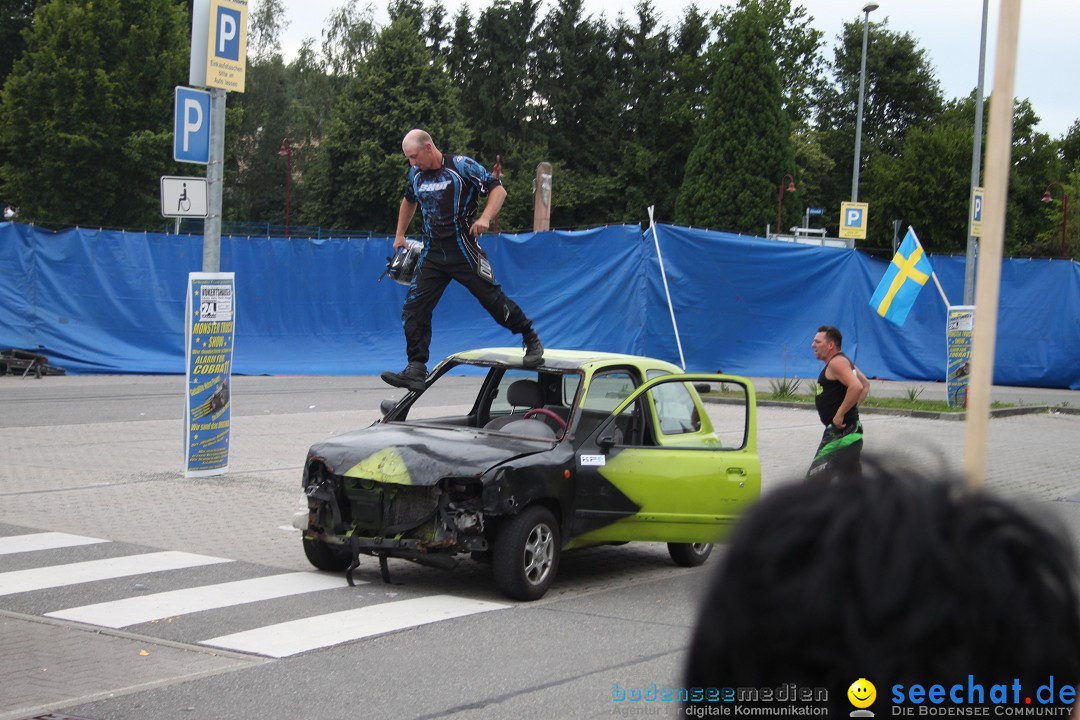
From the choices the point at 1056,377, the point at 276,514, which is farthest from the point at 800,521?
the point at 1056,377

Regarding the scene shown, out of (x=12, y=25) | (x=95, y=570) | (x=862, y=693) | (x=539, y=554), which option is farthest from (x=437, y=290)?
(x=12, y=25)

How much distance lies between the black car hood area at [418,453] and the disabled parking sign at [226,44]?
5399 millimetres

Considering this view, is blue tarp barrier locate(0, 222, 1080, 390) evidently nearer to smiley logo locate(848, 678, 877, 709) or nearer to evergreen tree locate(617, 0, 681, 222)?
smiley logo locate(848, 678, 877, 709)

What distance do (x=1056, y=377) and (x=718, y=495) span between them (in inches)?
853

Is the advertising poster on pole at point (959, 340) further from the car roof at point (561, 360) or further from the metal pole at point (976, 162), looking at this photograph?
the car roof at point (561, 360)

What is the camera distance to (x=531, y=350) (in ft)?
31.3

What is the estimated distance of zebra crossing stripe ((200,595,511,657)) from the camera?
268 inches

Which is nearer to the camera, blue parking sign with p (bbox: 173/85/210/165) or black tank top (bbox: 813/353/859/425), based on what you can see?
black tank top (bbox: 813/353/859/425)

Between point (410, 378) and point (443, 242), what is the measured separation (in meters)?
1.14

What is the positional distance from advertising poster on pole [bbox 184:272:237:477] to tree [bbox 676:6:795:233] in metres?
48.7

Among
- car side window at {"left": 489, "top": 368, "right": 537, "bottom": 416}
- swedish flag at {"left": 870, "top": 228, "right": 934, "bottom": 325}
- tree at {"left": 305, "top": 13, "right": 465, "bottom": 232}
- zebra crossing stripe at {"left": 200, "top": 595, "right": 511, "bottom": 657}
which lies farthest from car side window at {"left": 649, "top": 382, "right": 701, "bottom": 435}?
tree at {"left": 305, "top": 13, "right": 465, "bottom": 232}

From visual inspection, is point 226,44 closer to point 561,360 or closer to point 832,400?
point 561,360

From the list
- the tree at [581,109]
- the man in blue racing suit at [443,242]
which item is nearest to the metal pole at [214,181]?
the man in blue racing suit at [443,242]

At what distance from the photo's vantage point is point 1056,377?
2819 centimetres
